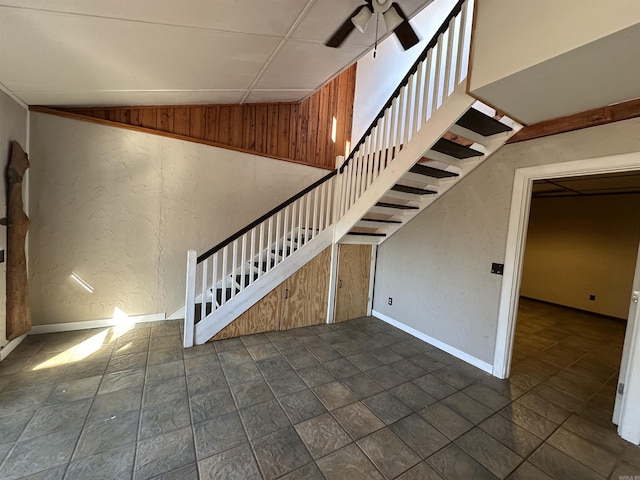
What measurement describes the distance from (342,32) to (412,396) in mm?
3055

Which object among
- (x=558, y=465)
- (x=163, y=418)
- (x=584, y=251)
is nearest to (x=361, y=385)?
(x=558, y=465)

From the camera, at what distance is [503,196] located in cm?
253

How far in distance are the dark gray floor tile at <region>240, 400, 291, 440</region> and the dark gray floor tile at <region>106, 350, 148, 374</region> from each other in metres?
1.26

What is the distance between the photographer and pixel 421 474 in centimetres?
146

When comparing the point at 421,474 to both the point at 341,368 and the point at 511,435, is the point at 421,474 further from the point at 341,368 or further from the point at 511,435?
the point at 341,368

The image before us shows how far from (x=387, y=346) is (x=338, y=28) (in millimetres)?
3202

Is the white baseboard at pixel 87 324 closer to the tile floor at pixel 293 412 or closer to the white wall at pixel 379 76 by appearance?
the tile floor at pixel 293 412

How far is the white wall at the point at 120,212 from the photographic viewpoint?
284cm

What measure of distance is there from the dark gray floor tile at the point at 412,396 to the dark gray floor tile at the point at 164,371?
1.90 m

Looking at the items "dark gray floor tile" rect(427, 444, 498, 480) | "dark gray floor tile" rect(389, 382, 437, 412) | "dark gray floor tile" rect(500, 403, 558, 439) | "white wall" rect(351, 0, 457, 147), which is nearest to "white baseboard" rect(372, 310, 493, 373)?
"dark gray floor tile" rect(500, 403, 558, 439)

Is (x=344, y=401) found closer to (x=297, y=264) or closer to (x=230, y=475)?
(x=230, y=475)

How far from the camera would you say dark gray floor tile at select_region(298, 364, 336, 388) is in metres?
2.27

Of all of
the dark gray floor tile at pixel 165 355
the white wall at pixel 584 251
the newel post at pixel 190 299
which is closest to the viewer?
the dark gray floor tile at pixel 165 355

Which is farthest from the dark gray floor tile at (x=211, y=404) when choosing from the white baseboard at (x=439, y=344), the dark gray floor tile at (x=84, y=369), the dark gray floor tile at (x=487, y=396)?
the white baseboard at (x=439, y=344)
